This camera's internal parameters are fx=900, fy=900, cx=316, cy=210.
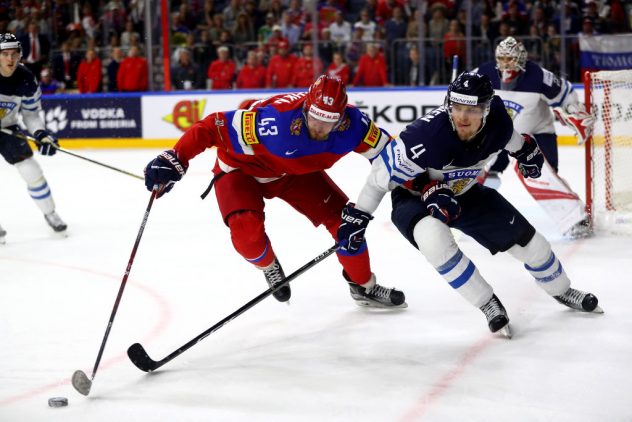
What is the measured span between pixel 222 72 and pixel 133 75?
1.11 metres

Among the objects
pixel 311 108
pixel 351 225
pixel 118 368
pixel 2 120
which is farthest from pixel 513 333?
pixel 2 120

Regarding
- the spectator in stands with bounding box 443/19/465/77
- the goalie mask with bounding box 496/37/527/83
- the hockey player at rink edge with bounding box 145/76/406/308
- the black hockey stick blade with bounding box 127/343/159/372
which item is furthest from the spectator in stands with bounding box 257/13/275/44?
the black hockey stick blade with bounding box 127/343/159/372

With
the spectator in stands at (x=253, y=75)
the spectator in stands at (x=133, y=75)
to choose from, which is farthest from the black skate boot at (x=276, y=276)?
the spectator in stands at (x=133, y=75)

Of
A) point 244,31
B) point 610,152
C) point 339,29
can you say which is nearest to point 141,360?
point 610,152

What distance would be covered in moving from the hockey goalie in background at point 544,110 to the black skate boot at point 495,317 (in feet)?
6.37

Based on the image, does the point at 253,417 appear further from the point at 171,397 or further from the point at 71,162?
the point at 71,162

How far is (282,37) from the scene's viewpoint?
1073 cm

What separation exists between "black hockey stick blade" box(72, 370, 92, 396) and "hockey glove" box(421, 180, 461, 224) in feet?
4.36

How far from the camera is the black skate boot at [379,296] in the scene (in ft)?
12.7

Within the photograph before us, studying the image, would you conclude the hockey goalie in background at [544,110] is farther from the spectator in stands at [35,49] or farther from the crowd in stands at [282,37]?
the spectator in stands at [35,49]

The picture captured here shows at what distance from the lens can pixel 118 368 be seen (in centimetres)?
316

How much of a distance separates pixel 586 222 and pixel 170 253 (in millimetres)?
2416

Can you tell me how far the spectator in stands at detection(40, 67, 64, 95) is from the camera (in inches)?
441

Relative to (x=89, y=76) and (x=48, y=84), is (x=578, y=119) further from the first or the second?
(x=48, y=84)
